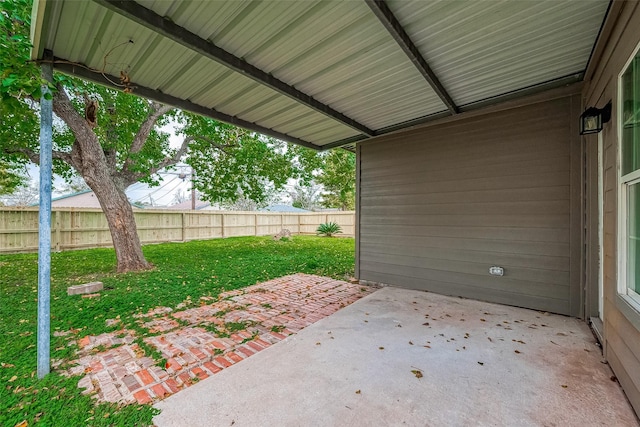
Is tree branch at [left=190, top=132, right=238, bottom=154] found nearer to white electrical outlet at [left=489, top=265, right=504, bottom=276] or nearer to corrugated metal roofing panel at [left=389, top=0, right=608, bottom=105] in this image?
corrugated metal roofing panel at [left=389, top=0, right=608, bottom=105]

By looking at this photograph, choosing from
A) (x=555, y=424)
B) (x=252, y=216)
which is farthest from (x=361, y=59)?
(x=252, y=216)

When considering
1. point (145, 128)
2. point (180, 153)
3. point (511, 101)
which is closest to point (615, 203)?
point (511, 101)

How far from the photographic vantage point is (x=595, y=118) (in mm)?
2266

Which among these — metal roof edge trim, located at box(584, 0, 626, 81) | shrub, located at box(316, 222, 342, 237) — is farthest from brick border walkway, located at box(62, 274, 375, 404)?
shrub, located at box(316, 222, 342, 237)

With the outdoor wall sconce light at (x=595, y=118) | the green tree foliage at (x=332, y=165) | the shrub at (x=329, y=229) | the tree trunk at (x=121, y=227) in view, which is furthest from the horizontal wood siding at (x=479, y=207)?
the shrub at (x=329, y=229)

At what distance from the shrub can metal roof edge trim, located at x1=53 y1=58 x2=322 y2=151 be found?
8484 millimetres

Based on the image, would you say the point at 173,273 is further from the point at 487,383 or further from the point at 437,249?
the point at 487,383

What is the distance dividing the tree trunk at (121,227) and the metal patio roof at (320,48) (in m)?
3.43

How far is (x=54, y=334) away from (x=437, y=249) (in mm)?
4606

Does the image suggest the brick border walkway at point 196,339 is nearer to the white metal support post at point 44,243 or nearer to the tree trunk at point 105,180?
the white metal support post at point 44,243

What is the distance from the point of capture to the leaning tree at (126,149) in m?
4.89

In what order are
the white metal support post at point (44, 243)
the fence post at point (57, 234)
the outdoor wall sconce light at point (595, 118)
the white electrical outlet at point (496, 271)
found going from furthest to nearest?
1. the fence post at point (57, 234)
2. the white electrical outlet at point (496, 271)
3. the outdoor wall sconce light at point (595, 118)
4. the white metal support post at point (44, 243)

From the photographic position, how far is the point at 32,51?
6.39 feet

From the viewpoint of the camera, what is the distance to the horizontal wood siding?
10.2 feet
